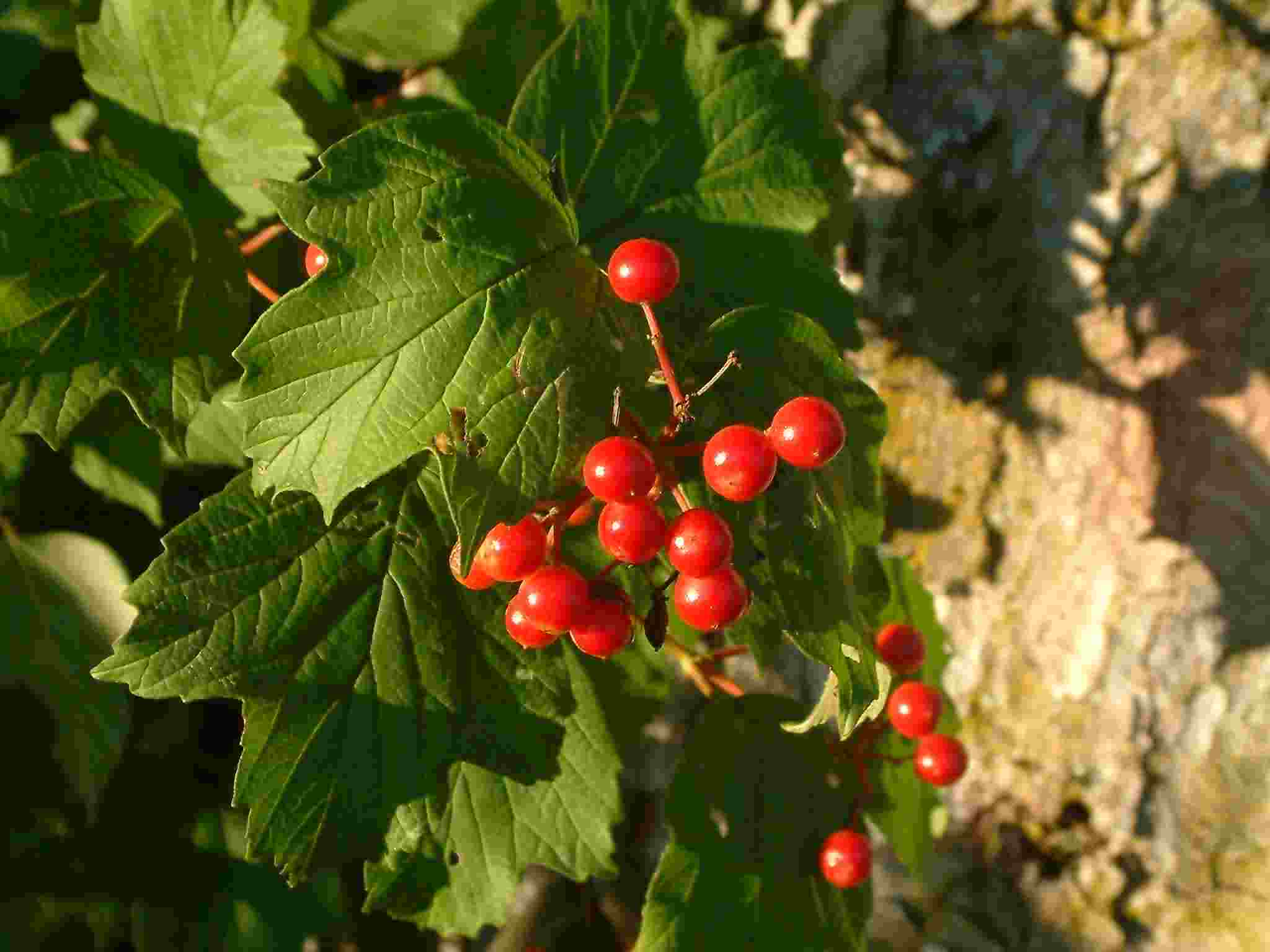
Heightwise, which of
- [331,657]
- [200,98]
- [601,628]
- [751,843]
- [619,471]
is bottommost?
[751,843]

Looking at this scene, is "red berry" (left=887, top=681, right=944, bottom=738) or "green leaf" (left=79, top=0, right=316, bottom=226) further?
"red berry" (left=887, top=681, right=944, bottom=738)

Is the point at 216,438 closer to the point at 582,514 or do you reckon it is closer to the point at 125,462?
the point at 125,462

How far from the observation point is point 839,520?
4.29 feet

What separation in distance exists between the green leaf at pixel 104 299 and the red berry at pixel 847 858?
1173mm

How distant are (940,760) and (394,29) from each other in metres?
1.55

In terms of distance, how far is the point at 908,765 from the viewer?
1888 mm

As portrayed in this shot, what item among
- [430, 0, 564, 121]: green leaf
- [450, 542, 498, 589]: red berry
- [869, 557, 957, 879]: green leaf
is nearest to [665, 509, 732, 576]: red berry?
[450, 542, 498, 589]: red berry

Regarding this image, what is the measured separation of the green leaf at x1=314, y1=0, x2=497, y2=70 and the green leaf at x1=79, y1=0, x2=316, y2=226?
372 millimetres

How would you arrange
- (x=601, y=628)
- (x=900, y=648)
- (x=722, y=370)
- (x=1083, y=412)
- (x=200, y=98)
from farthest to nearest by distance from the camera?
(x=1083, y=412), (x=900, y=648), (x=200, y=98), (x=601, y=628), (x=722, y=370)

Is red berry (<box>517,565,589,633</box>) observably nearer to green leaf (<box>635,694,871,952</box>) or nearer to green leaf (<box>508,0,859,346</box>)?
green leaf (<box>508,0,859,346</box>)

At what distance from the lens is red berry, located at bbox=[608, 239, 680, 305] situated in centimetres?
115

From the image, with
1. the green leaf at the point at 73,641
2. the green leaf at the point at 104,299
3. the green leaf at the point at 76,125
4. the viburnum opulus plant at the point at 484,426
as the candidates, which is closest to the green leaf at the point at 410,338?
the viburnum opulus plant at the point at 484,426

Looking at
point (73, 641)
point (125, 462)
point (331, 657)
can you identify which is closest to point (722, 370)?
point (331, 657)

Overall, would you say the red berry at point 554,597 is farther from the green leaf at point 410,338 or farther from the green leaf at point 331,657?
the green leaf at point 331,657
